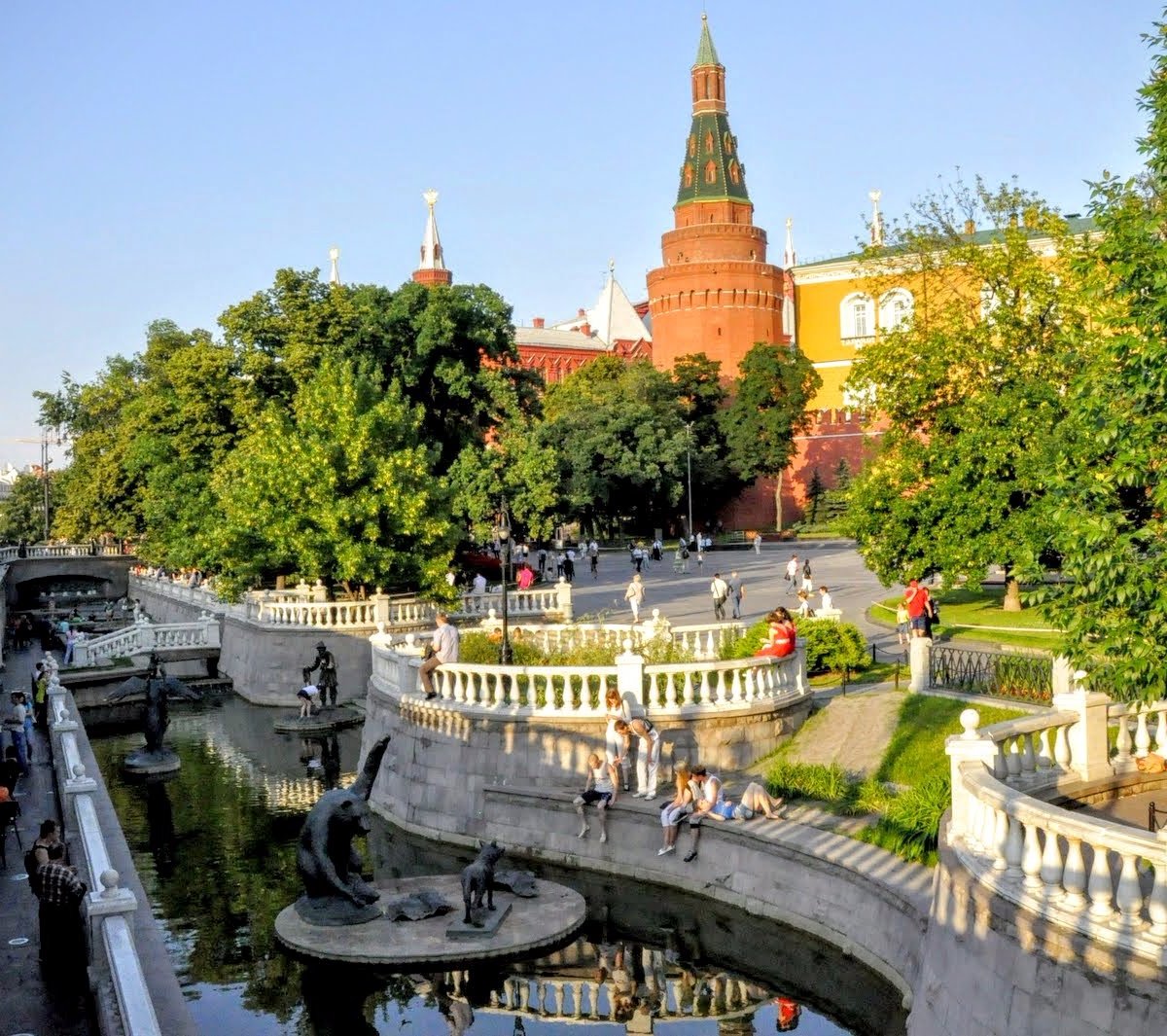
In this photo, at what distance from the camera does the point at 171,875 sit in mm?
18266

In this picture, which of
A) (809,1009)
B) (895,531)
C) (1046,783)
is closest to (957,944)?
(1046,783)

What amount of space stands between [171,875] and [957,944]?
12390 millimetres

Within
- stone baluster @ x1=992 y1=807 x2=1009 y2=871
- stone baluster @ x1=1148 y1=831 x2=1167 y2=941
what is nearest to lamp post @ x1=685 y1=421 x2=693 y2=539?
stone baluster @ x1=992 y1=807 x2=1009 y2=871

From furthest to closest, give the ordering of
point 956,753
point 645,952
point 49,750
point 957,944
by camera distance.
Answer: point 49,750 < point 645,952 < point 956,753 < point 957,944

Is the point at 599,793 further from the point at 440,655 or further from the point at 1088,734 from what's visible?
the point at 1088,734

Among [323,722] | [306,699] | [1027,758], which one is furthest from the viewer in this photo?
[306,699]

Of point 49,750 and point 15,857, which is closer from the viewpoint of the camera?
point 15,857

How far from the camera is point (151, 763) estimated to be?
2628 cm

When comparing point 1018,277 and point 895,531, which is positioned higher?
point 1018,277

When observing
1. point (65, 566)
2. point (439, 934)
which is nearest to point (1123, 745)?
point (439, 934)

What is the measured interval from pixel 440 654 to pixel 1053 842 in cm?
1222

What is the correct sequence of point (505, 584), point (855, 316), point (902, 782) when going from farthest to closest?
point (855, 316)
point (505, 584)
point (902, 782)

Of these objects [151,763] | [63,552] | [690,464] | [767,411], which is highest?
[767,411]

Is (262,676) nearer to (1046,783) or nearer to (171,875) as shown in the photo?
(171,875)
